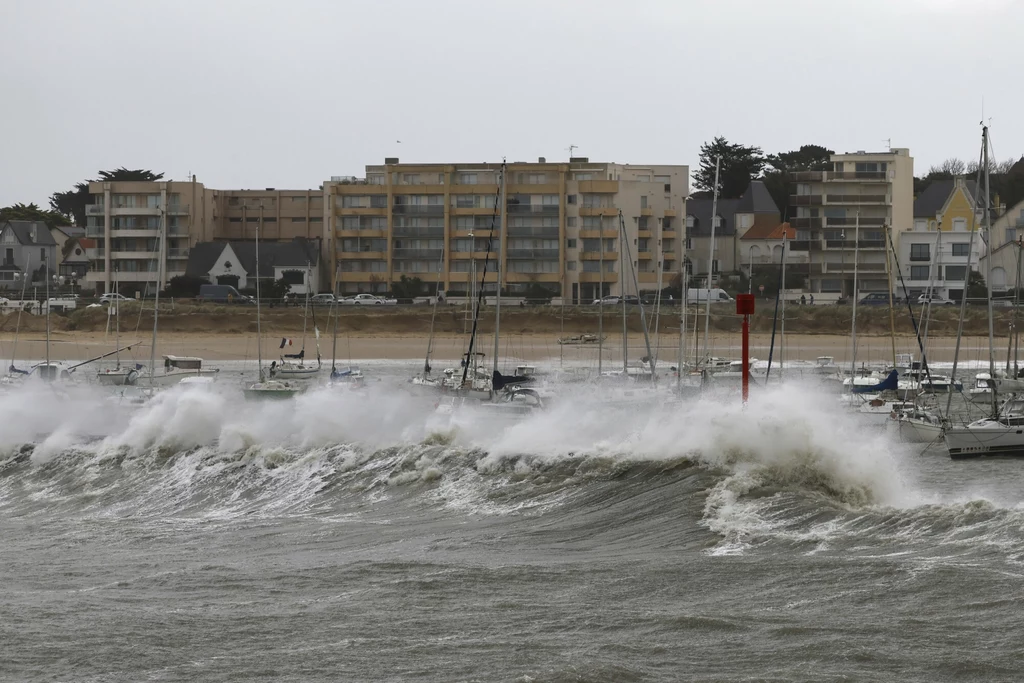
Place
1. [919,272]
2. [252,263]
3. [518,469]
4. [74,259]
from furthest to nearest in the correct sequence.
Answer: [74,259] → [252,263] → [919,272] → [518,469]

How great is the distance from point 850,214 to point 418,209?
105 ft

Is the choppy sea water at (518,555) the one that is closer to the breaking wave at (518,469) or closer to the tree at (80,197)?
the breaking wave at (518,469)

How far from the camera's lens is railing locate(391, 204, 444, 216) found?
101 meters

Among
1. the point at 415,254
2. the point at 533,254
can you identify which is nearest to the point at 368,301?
the point at 415,254

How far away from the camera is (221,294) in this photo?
9600cm

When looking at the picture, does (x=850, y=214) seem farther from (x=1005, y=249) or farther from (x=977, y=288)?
(x=977, y=288)

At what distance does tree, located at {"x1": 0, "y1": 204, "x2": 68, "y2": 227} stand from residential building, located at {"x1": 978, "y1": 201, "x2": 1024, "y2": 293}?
83367 millimetres

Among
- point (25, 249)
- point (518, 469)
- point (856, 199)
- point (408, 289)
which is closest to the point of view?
point (518, 469)

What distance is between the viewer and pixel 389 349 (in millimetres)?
76250

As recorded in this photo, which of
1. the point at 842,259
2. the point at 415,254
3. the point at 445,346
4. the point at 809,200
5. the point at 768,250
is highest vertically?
the point at 809,200

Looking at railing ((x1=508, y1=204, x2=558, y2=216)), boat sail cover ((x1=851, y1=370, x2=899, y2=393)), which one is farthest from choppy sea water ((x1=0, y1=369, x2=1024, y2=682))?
railing ((x1=508, y1=204, x2=558, y2=216))

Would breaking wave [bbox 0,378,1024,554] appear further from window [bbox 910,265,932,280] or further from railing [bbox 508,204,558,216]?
window [bbox 910,265,932,280]

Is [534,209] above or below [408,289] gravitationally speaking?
above

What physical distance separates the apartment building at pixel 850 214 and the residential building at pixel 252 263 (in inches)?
1414
